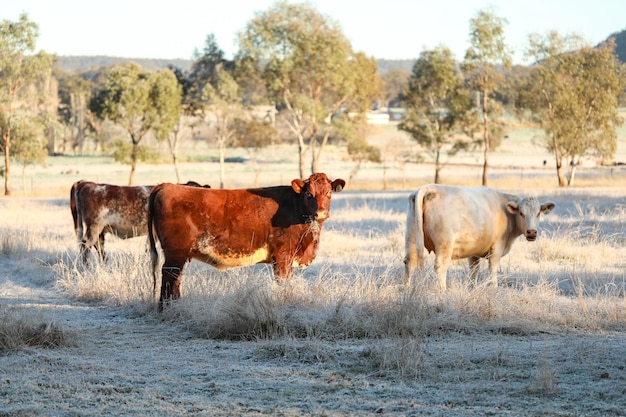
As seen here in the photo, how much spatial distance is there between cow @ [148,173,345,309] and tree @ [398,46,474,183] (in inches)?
1585

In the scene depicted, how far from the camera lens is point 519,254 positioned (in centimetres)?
1539

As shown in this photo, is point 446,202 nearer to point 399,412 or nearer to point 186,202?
point 186,202

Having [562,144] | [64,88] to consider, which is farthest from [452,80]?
[64,88]

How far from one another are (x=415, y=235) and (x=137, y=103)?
4069cm

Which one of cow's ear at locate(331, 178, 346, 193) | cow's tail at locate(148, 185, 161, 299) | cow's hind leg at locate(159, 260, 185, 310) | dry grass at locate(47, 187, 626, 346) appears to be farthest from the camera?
cow's ear at locate(331, 178, 346, 193)

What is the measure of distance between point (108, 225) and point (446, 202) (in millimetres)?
6428

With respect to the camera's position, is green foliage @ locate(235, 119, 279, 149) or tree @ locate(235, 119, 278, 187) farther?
green foliage @ locate(235, 119, 279, 149)

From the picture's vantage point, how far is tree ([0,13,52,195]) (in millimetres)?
44750

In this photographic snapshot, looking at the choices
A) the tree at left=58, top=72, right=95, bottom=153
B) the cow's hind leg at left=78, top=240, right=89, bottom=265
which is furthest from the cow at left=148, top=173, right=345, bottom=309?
the tree at left=58, top=72, right=95, bottom=153

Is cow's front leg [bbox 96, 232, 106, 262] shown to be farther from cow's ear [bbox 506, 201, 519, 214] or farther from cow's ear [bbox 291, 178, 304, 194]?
cow's ear [bbox 506, 201, 519, 214]

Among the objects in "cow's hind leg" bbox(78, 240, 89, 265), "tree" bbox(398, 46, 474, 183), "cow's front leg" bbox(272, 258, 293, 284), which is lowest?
"cow's hind leg" bbox(78, 240, 89, 265)

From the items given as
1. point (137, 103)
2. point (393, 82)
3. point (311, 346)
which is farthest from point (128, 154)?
point (393, 82)

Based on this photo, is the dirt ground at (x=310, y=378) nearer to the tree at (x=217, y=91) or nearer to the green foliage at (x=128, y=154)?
the green foliage at (x=128, y=154)

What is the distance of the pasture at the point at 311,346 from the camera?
20.3 feet
